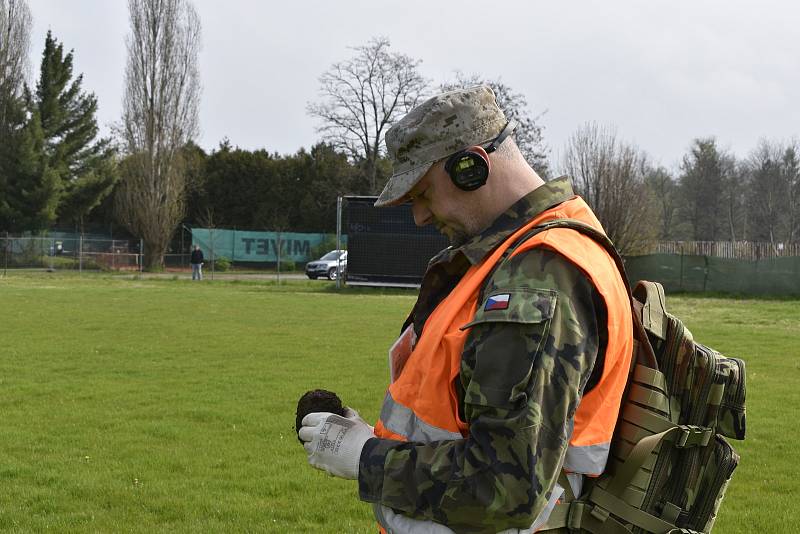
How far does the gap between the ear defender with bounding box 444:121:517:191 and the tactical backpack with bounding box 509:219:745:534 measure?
0.25m

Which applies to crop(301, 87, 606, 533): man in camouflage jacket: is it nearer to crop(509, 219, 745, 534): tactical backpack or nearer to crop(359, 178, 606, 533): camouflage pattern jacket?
crop(359, 178, 606, 533): camouflage pattern jacket

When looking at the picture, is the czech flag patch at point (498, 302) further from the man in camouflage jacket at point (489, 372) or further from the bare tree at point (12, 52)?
the bare tree at point (12, 52)

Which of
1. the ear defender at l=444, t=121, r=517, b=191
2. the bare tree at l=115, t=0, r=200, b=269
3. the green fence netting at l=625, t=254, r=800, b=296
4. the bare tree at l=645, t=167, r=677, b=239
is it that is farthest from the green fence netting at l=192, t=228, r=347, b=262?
the ear defender at l=444, t=121, r=517, b=191

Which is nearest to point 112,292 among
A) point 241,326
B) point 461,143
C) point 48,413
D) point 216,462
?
point 241,326

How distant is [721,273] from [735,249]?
11.2 meters

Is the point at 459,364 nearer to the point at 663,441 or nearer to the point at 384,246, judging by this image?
the point at 663,441

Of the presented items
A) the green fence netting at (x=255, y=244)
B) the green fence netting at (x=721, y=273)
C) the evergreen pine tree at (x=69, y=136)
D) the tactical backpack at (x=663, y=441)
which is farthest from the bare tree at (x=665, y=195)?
the tactical backpack at (x=663, y=441)

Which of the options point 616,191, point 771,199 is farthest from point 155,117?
point 771,199

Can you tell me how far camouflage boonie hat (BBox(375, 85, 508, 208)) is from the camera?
86.7 inches

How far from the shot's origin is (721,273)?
34.8 metres

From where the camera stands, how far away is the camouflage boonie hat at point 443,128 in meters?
2.20

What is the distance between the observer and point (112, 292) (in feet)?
99.2

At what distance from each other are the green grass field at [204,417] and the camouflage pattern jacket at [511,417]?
397 cm

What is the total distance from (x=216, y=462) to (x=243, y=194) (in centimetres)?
5695
